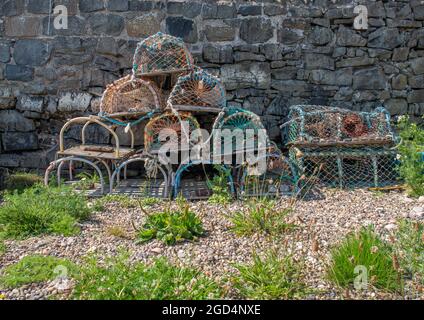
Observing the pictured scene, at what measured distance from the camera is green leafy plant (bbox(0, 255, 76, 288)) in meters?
2.32

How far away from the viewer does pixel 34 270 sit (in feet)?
7.97

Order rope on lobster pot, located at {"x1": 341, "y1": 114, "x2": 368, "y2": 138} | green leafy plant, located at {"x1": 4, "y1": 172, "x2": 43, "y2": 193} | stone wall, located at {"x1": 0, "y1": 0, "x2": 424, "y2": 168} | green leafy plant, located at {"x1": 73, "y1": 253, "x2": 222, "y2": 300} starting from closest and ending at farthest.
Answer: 1. green leafy plant, located at {"x1": 73, "y1": 253, "x2": 222, "y2": 300}
2. green leafy plant, located at {"x1": 4, "y1": 172, "x2": 43, "y2": 193}
3. rope on lobster pot, located at {"x1": 341, "y1": 114, "x2": 368, "y2": 138}
4. stone wall, located at {"x1": 0, "y1": 0, "x2": 424, "y2": 168}

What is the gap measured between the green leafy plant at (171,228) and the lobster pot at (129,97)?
191 cm

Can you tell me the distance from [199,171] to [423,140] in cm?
279

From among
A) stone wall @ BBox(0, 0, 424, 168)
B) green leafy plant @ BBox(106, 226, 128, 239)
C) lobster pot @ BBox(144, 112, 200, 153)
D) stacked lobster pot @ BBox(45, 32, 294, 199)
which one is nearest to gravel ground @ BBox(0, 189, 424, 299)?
green leafy plant @ BBox(106, 226, 128, 239)

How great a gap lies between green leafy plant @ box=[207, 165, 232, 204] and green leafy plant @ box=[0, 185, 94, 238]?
125 centimetres

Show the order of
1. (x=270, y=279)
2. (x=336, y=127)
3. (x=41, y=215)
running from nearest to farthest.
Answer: (x=270, y=279), (x=41, y=215), (x=336, y=127)

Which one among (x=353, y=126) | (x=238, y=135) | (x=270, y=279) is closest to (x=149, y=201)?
(x=238, y=135)

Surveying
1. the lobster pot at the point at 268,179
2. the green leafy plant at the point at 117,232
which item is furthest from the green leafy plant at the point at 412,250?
the green leafy plant at the point at 117,232

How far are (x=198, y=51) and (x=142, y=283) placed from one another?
3.77 meters

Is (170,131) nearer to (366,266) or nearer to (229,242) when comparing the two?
(229,242)

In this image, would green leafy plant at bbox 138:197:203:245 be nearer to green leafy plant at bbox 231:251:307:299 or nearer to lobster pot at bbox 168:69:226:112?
green leafy plant at bbox 231:251:307:299

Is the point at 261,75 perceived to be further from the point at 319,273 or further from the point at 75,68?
the point at 319,273
